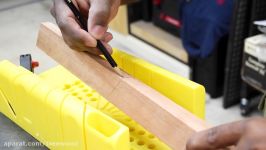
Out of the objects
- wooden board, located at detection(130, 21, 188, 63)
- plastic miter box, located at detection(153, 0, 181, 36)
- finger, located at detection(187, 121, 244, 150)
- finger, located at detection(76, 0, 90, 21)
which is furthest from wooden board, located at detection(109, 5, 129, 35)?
finger, located at detection(187, 121, 244, 150)

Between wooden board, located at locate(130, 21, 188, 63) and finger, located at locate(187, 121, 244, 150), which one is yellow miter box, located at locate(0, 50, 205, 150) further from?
wooden board, located at locate(130, 21, 188, 63)

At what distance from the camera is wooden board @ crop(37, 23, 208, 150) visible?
0.58 m

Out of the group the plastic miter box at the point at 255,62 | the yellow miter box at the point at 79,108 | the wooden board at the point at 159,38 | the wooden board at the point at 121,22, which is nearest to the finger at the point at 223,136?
the yellow miter box at the point at 79,108

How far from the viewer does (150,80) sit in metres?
0.75

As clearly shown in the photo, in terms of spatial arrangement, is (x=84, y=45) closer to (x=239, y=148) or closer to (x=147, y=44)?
(x=239, y=148)

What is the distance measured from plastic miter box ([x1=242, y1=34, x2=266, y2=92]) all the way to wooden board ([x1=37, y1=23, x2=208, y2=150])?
2.95ft

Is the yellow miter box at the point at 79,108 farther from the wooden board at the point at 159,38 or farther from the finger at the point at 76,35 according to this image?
the wooden board at the point at 159,38

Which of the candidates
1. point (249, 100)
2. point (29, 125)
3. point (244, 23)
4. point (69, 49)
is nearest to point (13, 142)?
point (29, 125)

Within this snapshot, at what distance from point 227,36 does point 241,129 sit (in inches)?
54.6

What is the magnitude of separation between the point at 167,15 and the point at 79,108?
1632 mm

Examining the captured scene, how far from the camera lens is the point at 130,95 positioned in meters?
0.65

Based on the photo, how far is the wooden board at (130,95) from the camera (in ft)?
1.92

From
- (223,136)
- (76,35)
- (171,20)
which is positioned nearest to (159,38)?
(171,20)

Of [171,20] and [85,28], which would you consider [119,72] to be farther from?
[171,20]
